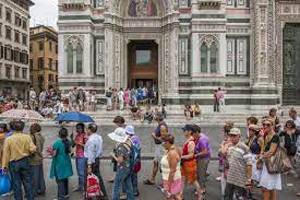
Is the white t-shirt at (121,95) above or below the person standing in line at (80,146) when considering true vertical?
above

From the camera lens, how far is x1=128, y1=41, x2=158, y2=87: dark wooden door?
118 feet

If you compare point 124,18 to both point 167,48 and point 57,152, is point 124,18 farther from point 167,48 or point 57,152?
point 57,152

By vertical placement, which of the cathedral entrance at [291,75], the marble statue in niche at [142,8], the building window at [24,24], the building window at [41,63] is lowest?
the cathedral entrance at [291,75]

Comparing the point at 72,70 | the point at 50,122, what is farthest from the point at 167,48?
the point at 50,122

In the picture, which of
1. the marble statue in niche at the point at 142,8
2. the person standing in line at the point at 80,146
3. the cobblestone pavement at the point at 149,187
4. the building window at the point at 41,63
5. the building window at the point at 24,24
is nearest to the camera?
the person standing in line at the point at 80,146

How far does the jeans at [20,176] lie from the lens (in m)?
9.73

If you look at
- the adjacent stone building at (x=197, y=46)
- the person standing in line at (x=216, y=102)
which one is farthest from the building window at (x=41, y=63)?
the person standing in line at (x=216, y=102)

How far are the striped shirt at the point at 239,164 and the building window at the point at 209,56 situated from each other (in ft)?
78.1

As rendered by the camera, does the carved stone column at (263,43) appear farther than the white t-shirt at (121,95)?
Yes

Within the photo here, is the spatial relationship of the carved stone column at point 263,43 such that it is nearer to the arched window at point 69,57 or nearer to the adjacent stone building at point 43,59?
the arched window at point 69,57

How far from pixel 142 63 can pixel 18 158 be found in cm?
2672

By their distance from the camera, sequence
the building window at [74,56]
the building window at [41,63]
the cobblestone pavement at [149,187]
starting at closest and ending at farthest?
the cobblestone pavement at [149,187] < the building window at [74,56] < the building window at [41,63]

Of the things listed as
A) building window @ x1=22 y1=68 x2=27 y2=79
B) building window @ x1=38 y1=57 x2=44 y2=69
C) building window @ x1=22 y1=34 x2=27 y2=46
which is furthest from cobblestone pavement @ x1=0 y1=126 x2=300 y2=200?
building window @ x1=38 y1=57 x2=44 y2=69

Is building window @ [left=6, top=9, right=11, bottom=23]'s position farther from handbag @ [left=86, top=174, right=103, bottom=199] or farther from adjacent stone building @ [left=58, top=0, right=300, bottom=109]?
handbag @ [left=86, top=174, right=103, bottom=199]
